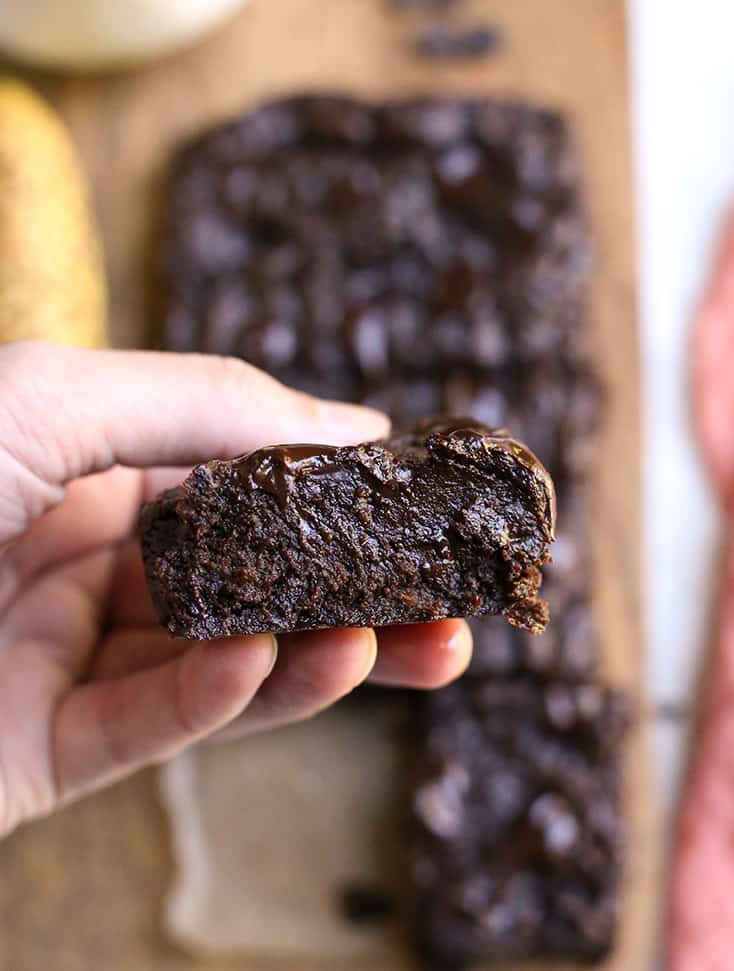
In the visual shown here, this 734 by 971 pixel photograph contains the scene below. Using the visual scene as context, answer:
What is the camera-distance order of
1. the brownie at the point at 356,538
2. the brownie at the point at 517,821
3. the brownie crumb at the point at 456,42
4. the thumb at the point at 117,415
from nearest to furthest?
the brownie at the point at 356,538, the thumb at the point at 117,415, the brownie at the point at 517,821, the brownie crumb at the point at 456,42

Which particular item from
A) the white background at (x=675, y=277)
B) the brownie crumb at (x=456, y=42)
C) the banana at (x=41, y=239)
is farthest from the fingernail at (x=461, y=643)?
the brownie crumb at (x=456, y=42)

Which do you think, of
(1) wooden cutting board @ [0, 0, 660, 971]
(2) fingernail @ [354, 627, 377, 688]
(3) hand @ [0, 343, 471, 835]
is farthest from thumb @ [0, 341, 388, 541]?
(1) wooden cutting board @ [0, 0, 660, 971]

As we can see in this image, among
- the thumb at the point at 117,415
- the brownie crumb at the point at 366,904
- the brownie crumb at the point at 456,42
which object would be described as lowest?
the brownie crumb at the point at 366,904

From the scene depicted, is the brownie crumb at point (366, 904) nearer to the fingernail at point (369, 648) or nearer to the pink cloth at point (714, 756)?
the pink cloth at point (714, 756)

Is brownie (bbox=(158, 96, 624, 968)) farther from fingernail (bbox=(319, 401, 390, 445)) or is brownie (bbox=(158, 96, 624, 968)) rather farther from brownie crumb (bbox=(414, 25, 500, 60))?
fingernail (bbox=(319, 401, 390, 445))

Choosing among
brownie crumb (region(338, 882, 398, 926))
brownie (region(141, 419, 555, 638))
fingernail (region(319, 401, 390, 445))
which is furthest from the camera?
brownie crumb (region(338, 882, 398, 926))

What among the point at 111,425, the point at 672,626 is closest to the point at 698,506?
the point at 672,626

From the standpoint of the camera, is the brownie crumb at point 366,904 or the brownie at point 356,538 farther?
the brownie crumb at point 366,904
